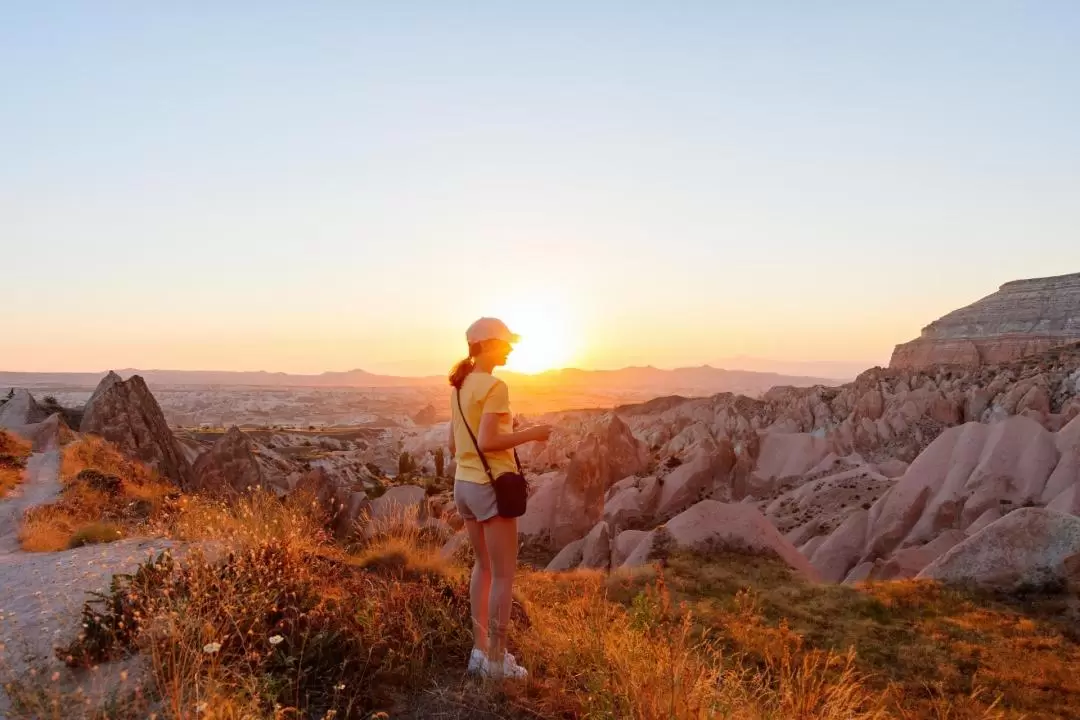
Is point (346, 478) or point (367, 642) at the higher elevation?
point (367, 642)

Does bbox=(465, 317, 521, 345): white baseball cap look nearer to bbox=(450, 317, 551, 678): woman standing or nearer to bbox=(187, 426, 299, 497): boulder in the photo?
bbox=(450, 317, 551, 678): woman standing

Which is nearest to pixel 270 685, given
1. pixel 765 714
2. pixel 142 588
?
pixel 142 588

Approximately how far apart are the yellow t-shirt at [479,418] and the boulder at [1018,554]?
12377mm

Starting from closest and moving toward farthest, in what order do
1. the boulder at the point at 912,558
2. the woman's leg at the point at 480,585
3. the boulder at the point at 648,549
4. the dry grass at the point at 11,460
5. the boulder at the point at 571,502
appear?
1. the woman's leg at the point at 480,585
2. the dry grass at the point at 11,460
3. the boulder at the point at 648,549
4. the boulder at the point at 912,558
5. the boulder at the point at 571,502

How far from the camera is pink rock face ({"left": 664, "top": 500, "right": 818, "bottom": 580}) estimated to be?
1658 centimetres

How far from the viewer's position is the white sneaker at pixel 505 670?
4.71 meters

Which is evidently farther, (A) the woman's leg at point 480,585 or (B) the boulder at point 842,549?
(B) the boulder at point 842,549

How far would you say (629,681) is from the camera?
4004 millimetres

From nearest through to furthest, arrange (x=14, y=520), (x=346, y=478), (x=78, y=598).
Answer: (x=78, y=598) < (x=14, y=520) < (x=346, y=478)

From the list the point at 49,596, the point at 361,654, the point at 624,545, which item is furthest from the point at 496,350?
the point at 624,545

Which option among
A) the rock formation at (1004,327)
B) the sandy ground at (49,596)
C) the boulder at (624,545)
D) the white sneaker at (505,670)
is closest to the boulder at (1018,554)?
the boulder at (624,545)

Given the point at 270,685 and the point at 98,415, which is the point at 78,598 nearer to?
the point at 270,685

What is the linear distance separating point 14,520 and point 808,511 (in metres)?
24.9

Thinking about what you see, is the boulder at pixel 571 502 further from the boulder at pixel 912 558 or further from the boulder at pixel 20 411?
the boulder at pixel 20 411
